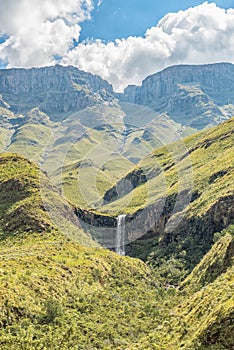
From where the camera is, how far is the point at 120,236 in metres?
127

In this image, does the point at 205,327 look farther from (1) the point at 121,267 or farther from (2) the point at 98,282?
(1) the point at 121,267

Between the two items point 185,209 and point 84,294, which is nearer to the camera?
point 84,294

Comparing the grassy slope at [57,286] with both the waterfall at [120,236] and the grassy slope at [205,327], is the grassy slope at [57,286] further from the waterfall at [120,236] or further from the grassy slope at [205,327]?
the waterfall at [120,236]

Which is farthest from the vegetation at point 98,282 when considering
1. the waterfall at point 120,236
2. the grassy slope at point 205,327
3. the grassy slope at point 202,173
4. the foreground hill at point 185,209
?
the waterfall at point 120,236

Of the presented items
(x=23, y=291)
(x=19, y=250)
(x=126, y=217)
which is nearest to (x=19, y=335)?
(x=23, y=291)

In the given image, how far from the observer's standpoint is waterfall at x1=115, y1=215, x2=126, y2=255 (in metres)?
120

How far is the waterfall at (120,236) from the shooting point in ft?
394

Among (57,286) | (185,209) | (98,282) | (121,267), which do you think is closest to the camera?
(57,286)

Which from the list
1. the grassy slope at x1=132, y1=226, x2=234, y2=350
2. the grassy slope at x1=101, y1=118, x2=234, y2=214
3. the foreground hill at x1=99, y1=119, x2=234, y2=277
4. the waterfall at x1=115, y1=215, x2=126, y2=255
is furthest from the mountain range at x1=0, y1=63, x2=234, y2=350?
the waterfall at x1=115, y1=215, x2=126, y2=255

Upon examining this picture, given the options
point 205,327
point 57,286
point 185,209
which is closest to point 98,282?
point 57,286

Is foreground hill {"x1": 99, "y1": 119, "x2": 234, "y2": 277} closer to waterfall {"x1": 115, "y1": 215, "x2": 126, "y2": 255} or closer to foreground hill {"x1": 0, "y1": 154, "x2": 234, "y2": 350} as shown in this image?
waterfall {"x1": 115, "y1": 215, "x2": 126, "y2": 255}

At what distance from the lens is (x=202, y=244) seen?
106 m

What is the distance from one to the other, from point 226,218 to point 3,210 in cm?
5643

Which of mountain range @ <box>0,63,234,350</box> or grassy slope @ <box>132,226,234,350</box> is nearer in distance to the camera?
grassy slope @ <box>132,226,234,350</box>
